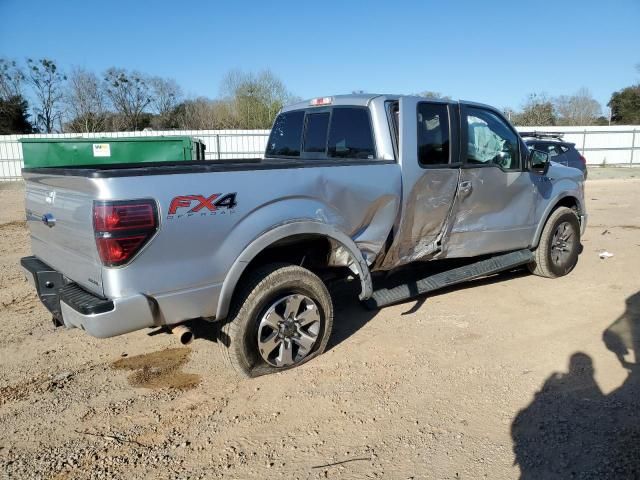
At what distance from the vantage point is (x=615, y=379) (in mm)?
3756

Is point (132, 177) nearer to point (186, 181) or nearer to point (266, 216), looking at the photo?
point (186, 181)

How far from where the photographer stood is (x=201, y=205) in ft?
10.4

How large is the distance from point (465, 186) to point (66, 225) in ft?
11.2

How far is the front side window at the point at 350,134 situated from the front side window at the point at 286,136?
0.53 metres

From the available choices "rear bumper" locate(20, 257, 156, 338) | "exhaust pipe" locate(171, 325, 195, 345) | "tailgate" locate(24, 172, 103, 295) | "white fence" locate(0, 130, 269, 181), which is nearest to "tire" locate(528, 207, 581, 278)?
"exhaust pipe" locate(171, 325, 195, 345)

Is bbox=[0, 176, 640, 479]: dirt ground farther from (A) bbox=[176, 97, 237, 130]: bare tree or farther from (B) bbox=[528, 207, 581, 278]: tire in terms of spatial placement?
(A) bbox=[176, 97, 237, 130]: bare tree

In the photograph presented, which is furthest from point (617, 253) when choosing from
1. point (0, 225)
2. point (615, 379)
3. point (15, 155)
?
point (15, 155)

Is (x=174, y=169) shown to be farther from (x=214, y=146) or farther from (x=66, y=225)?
(x=214, y=146)

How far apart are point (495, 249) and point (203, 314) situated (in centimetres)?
342

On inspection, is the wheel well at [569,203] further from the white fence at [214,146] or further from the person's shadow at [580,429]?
the white fence at [214,146]

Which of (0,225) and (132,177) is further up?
(132,177)

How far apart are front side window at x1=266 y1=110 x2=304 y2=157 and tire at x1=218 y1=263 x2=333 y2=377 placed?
72.9 inches

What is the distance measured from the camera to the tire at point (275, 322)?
3.58 meters

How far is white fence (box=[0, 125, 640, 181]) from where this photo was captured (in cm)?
2233
